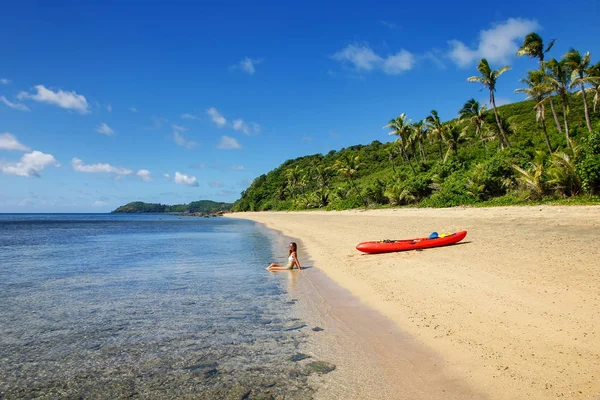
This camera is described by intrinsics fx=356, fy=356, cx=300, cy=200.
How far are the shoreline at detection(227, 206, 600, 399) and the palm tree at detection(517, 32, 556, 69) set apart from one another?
26.5 metres

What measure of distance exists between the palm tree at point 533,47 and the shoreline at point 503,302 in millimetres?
26486

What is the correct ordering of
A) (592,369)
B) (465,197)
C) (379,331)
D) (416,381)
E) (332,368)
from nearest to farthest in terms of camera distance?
1. (592,369)
2. (416,381)
3. (332,368)
4. (379,331)
5. (465,197)

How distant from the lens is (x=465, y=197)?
28.8 meters

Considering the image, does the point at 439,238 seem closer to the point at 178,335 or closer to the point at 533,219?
the point at 533,219

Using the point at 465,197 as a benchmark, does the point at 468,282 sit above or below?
below

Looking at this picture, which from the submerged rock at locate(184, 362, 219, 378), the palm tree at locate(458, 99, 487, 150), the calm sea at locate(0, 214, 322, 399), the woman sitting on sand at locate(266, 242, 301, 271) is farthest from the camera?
the palm tree at locate(458, 99, 487, 150)

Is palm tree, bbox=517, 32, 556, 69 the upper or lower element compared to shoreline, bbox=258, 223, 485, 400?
upper

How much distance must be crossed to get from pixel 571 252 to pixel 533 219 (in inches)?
315

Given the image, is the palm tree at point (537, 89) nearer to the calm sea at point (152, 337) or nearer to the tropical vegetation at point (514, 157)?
the tropical vegetation at point (514, 157)

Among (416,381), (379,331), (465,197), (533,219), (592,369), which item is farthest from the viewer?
(465,197)

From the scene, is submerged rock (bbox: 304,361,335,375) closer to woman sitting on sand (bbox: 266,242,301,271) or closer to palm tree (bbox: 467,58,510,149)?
woman sitting on sand (bbox: 266,242,301,271)

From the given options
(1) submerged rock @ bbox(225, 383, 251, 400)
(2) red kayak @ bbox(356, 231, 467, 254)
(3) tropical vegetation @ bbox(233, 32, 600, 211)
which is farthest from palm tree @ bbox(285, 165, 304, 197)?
(1) submerged rock @ bbox(225, 383, 251, 400)

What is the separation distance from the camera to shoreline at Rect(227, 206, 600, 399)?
4.20 meters

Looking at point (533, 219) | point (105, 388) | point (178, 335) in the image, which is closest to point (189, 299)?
point (178, 335)
